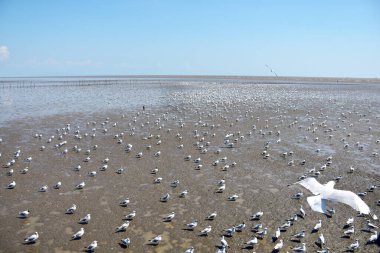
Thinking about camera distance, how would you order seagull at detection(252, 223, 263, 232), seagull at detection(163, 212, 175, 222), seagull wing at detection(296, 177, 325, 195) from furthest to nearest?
seagull wing at detection(296, 177, 325, 195) → seagull at detection(163, 212, 175, 222) → seagull at detection(252, 223, 263, 232)

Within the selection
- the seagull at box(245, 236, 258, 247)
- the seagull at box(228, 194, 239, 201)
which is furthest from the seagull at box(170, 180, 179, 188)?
the seagull at box(245, 236, 258, 247)

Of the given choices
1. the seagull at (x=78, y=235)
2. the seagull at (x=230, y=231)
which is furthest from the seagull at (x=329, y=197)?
the seagull at (x=78, y=235)

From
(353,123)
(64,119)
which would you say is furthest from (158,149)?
(353,123)

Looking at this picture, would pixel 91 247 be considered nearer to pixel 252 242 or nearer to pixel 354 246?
pixel 252 242

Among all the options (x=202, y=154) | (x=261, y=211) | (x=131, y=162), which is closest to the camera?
(x=261, y=211)

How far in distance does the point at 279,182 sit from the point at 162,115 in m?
24.2

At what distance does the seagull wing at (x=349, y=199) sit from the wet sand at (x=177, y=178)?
1.25ft

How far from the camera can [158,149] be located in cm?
2672

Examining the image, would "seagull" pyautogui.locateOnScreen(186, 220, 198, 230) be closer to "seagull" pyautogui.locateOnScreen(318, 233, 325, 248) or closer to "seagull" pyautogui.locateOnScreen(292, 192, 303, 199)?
"seagull" pyautogui.locateOnScreen(318, 233, 325, 248)

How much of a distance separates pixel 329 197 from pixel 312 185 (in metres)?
1.39

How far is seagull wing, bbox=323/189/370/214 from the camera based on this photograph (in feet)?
52.4

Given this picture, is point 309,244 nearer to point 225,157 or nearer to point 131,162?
point 225,157

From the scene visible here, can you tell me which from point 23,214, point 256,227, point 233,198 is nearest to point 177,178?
point 233,198

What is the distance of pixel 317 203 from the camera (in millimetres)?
16562
